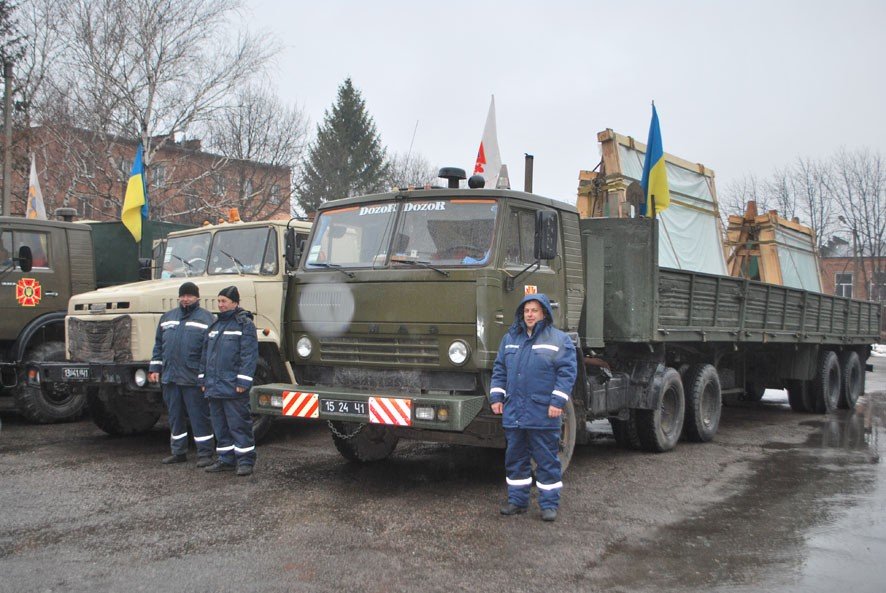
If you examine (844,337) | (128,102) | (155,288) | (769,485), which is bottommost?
(769,485)

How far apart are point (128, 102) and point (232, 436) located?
66.9ft

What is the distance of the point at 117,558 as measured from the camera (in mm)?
4879

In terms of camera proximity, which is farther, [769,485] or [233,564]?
[769,485]

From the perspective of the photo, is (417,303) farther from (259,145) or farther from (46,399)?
(259,145)

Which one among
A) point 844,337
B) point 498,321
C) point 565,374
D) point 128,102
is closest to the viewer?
point 565,374

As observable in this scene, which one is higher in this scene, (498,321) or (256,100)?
(256,100)

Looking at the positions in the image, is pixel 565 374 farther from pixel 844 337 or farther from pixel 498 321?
pixel 844 337

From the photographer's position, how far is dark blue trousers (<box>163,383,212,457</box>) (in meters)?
7.63

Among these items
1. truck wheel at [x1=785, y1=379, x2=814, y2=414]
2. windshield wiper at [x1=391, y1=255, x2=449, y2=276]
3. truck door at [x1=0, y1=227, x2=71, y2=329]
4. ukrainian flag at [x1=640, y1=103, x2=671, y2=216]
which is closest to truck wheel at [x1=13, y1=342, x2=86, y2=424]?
truck door at [x1=0, y1=227, x2=71, y2=329]

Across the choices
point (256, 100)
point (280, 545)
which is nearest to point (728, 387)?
point (280, 545)

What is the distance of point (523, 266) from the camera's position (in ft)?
21.9

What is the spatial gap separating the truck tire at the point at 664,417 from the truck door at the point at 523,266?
2.16m

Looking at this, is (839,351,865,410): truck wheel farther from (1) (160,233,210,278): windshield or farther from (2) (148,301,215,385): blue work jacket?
(2) (148,301,215,385): blue work jacket

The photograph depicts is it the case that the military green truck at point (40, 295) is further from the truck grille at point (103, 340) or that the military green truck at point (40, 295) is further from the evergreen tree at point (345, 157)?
the evergreen tree at point (345, 157)
